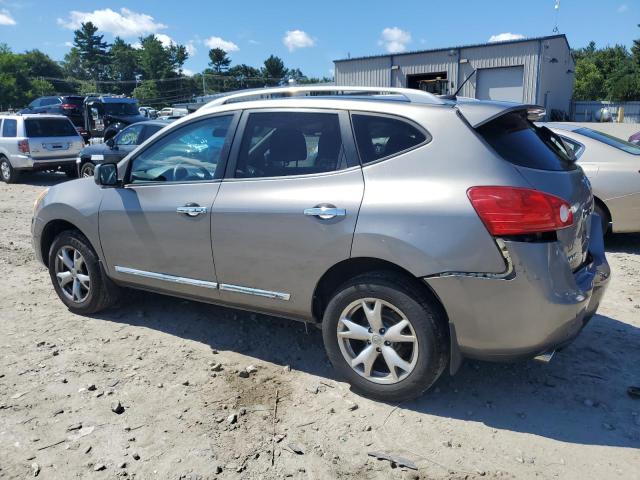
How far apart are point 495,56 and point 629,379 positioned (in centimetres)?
3069

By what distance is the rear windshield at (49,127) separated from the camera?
14.7 metres

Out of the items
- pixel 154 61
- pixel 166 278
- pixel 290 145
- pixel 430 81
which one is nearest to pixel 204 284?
pixel 166 278

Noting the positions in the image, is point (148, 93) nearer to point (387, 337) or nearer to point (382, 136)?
point (382, 136)

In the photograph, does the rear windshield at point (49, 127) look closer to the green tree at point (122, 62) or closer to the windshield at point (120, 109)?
the windshield at point (120, 109)

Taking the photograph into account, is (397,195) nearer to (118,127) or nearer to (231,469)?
(231,469)

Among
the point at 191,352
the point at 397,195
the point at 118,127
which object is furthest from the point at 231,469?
the point at 118,127

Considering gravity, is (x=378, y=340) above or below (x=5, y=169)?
below

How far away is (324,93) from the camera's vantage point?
378cm

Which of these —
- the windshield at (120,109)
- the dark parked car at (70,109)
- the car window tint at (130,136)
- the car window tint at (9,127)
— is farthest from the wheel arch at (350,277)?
the dark parked car at (70,109)

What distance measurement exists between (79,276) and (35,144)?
37.9 feet

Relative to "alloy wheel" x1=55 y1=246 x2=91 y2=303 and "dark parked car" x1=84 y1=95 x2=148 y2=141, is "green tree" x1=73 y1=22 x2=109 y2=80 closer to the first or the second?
"dark parked car" x1=84 y1=95 x2=148 y2=141

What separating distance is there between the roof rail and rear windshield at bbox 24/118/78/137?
42.0ft

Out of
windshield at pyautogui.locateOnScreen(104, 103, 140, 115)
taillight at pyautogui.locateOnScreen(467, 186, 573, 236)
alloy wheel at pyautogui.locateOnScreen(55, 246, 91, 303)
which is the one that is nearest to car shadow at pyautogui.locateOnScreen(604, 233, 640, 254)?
taillight at pyautogui.locateOnScreen(467, 186, 573, 236)

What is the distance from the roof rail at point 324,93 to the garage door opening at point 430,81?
3010cm
